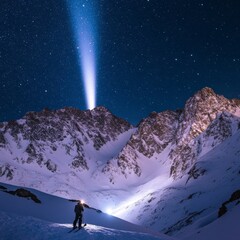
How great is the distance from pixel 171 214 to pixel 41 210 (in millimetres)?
87829

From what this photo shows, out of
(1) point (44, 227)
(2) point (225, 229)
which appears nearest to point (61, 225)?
(1) point (44, 227)

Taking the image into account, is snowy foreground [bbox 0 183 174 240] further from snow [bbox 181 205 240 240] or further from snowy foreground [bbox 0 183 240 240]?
snow [bbox 181 205 240 240]

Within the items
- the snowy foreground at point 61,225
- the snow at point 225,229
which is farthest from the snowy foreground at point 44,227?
the snow at point 225,229

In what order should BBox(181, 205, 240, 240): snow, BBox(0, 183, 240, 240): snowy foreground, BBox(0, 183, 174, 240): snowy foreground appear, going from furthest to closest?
BBox(181, 205, 240, 240): snow
BBox(0, 183, 240, 240): snowy foreground
BBox(0, 183, 174, 240): snowy foreground

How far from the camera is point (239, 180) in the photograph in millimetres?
103188

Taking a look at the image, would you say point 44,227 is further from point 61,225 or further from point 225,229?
point 225,229

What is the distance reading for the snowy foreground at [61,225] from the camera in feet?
69.7

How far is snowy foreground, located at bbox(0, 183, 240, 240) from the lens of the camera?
21234 mm

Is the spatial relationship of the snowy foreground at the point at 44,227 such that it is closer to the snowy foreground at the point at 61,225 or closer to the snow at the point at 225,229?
the snowy foreground at the point at 61,225

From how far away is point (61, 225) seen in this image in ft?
78.4

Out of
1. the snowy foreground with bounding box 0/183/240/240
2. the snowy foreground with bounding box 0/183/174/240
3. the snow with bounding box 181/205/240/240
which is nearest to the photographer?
the snowy foreground with bounding box 0/183/174/240

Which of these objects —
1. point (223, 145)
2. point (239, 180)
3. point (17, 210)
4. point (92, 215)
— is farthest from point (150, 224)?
point (17, 210)

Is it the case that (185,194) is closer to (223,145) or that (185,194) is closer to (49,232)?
(223,145)

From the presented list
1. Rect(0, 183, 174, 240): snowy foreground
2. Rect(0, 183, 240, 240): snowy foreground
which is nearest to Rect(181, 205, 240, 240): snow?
Rect(0, 183, 240, 240): snowy foreground
